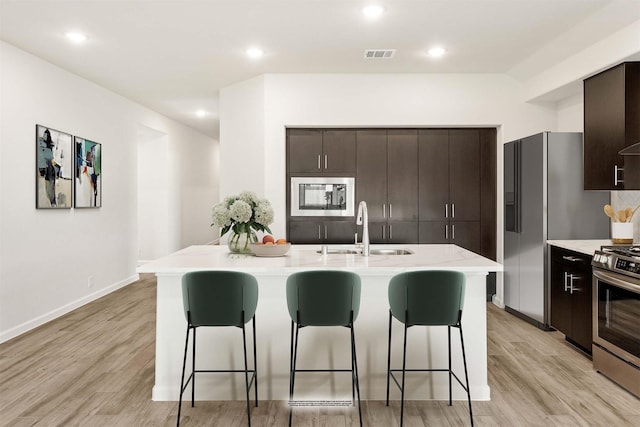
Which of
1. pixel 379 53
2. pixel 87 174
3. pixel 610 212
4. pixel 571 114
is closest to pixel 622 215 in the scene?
pixel 610 212

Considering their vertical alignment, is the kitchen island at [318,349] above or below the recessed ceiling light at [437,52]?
below

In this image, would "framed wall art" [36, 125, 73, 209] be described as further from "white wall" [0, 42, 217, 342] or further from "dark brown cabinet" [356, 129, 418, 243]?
"dark brown cabinet" [356, 129, 418, 243]

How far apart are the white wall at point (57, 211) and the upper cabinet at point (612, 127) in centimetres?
529

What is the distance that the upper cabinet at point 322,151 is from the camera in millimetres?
5582

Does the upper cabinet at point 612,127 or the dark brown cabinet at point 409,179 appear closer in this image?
the upper cabinet at point 612,127

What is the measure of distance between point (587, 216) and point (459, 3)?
2.44 metres

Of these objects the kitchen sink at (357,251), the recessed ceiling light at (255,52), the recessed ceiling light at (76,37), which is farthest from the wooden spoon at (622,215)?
the recessed ceiling light at (76,37)

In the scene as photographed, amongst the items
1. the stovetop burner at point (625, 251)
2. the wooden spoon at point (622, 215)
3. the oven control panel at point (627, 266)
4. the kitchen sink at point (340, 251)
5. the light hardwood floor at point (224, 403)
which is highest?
the wooden spoon at point (622, 215)

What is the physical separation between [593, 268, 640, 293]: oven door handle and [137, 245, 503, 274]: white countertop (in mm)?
908

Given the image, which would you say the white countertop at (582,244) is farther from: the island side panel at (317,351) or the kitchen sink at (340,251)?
the kitchen sink at (340,251)

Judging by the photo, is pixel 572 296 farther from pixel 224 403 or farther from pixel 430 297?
pixel 224 403

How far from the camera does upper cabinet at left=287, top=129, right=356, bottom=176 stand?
18.3ft

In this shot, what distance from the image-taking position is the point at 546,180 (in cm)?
456

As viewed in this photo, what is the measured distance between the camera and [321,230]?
559 centimetres
